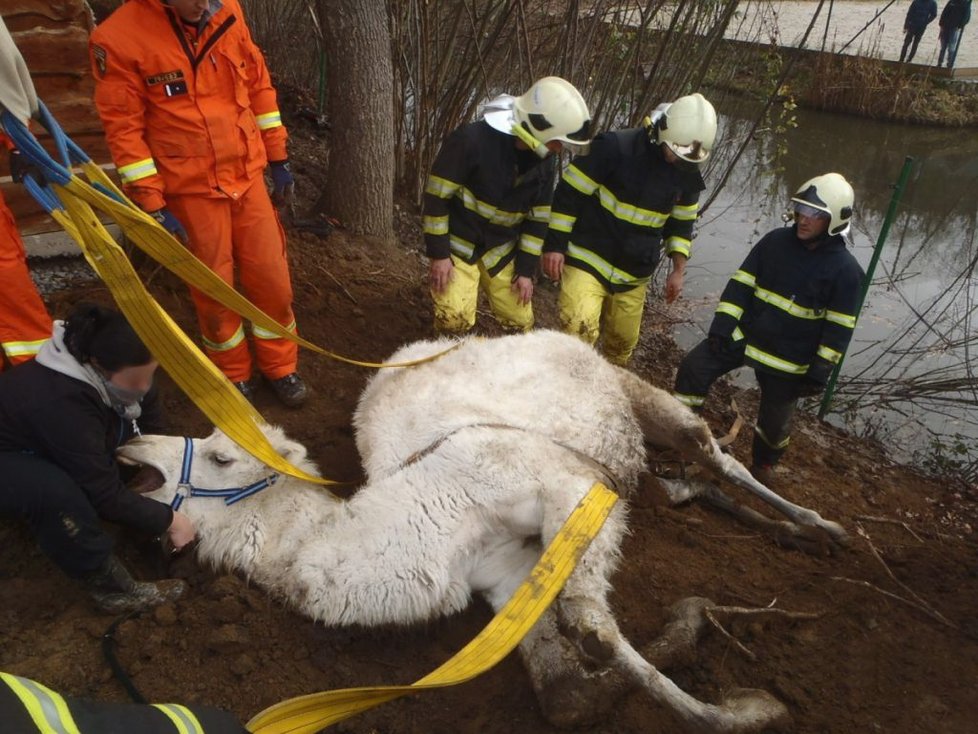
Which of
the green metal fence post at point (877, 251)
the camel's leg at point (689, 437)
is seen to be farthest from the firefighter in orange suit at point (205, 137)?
the green metal fence post at point (877, 251)

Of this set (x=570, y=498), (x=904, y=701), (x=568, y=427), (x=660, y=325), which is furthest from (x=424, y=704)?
(x=660, y=325)

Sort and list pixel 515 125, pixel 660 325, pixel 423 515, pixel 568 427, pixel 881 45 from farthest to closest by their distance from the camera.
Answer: pixel 881 45, pixel 660 325, pixel 515 125, pixel 568 427, pixel 423 515

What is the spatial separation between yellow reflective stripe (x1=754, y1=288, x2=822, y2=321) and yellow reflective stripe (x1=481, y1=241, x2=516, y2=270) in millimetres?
1731

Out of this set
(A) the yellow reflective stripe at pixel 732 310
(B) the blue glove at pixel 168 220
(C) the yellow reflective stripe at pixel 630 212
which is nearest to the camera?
(B) the blue glove at pixel 168 220

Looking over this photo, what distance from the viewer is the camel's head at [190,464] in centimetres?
331

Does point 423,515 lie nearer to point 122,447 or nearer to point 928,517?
point 122,447

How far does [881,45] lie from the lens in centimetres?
1744

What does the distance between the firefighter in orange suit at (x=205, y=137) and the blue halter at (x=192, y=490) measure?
1.28 m

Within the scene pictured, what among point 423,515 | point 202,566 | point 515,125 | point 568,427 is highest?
point 515,125

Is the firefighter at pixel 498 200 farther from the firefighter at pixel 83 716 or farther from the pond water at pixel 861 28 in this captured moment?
the pond water at pixel 861 28

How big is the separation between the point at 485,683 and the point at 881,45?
19.6 metres

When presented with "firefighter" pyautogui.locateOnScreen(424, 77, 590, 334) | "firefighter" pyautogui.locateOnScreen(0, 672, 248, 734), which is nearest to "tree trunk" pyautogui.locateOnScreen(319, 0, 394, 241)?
"firefighter" pyautogui.locateOnScreen(424, 77, 590, 334)

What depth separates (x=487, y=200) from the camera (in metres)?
4.77

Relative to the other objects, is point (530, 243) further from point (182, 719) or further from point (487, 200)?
point (182, 719)
